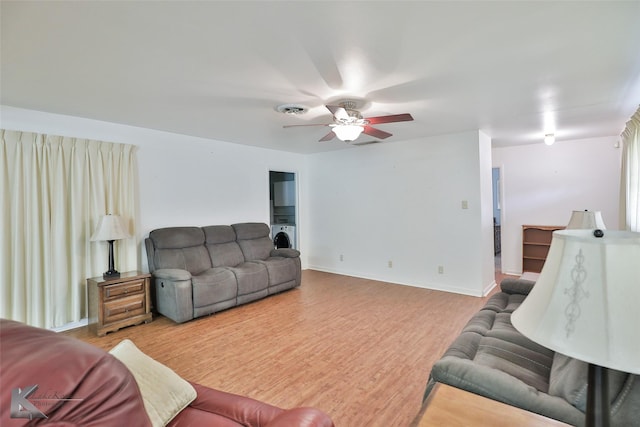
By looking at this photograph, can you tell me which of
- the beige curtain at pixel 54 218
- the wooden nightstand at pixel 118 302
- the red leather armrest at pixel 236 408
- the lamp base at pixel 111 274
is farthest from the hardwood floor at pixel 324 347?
the red leather armrest at pixel 236 408

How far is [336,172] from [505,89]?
3.47 metres

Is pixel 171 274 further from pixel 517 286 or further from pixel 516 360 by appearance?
pixel 517 286

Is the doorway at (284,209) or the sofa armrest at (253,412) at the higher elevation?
the doorway at (284,209)

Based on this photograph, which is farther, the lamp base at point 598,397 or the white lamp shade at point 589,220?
the white lamp shade at point 589,220

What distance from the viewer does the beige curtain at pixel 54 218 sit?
9.97 feet

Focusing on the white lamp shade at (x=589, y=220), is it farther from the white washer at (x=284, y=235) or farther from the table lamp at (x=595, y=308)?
the white washer at (x=284, y=235)

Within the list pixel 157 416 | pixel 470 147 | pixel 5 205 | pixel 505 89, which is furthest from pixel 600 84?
pixel 5 205

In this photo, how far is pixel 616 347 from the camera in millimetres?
667

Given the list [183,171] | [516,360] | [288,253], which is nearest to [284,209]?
[288,253]

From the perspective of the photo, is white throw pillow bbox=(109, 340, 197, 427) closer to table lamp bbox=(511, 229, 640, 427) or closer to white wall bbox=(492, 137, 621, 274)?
table lamp bbox=(511, 229, 640, 427)

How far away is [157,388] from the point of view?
1.22m

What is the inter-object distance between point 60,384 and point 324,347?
8.07ft

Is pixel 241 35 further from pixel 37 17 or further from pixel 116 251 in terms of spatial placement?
pixel 116 251

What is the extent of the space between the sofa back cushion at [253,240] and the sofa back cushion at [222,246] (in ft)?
0.32
